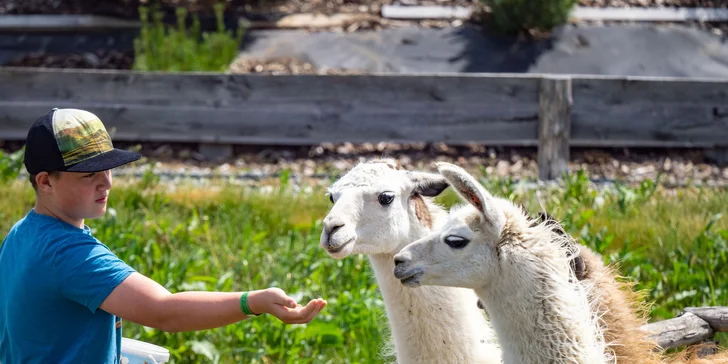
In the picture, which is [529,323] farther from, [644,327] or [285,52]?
[285,52]

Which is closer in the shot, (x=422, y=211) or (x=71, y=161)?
(x=71, y=161)

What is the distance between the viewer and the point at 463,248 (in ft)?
11.8

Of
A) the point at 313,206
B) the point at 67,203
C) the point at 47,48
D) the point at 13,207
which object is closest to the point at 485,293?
the point at 67,203

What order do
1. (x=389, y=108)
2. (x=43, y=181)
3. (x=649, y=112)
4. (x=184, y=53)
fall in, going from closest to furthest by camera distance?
(x=43, y=181) < (x=649, y=112) < (x=389, y=108) < (x=184, y=53)

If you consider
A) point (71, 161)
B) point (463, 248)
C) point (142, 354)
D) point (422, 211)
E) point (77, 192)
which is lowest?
point (142, 354)

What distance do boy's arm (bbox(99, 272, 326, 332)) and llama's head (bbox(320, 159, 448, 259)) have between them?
1072mm

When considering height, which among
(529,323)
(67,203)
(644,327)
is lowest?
(644,327)

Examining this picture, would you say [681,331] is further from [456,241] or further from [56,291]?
[56,291]

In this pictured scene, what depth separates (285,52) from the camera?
1209 cm

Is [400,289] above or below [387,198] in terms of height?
below

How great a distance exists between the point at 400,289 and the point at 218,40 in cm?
776

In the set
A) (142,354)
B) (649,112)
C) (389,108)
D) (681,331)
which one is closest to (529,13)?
(649,112)

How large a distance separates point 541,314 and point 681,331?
1.49 m

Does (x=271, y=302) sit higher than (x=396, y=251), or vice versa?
(x=271, y=302)
